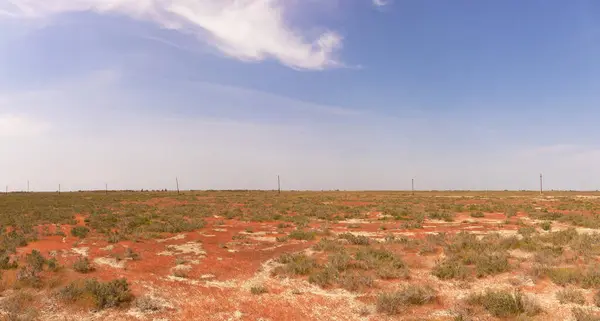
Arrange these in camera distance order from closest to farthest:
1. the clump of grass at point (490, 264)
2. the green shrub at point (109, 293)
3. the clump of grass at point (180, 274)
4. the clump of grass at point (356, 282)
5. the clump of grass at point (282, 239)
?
the green shrub at point (109, 293), the clump of grass at point (356, 282), the clump of grass at point (490, 264), the clump of grass at point (180, 274), the clump of grass at point (282, 239)

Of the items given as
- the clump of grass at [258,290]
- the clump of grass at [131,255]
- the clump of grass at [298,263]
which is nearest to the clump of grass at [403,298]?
the clump of grass at [258,290]

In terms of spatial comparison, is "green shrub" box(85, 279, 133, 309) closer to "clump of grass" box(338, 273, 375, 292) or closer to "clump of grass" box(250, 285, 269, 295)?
"clump of grass" box(250, 285, 269, 295)

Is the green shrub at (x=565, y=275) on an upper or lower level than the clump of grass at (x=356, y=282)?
upper

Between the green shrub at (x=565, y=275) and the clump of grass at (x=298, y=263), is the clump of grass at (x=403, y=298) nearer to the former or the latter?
the clump of grass at (x=298, y=263)

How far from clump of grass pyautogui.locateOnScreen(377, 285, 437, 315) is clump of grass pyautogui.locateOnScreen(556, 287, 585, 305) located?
3.39 metres

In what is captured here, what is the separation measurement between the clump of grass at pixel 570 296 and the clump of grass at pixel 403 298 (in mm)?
3392

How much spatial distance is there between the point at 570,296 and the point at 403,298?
466 cm

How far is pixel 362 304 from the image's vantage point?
10859 mm

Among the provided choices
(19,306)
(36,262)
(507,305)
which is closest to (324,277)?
(507,305)

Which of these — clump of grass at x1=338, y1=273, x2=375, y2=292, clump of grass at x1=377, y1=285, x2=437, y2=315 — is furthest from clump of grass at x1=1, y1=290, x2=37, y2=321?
clump of grass at x1=377, y1=285, x2=437, y2=315

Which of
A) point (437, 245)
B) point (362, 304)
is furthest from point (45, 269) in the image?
point (437, 245)

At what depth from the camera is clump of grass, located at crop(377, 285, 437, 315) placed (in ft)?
33.6

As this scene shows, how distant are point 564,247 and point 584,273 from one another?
5.83 m

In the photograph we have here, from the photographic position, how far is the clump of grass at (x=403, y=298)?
404 inches
